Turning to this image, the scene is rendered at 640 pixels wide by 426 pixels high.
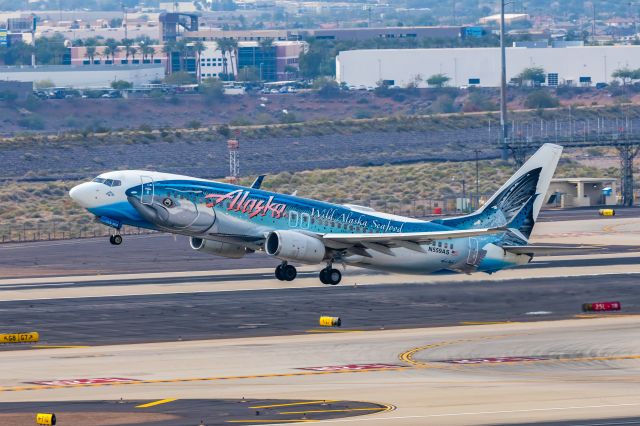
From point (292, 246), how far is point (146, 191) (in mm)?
8299

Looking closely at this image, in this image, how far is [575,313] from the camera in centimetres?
8138

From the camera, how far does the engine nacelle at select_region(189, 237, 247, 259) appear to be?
7975 centimetres

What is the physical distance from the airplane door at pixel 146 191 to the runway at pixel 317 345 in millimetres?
6628

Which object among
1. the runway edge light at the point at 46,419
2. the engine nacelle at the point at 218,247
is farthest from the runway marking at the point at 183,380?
the engine nacelle at the point at 218,247

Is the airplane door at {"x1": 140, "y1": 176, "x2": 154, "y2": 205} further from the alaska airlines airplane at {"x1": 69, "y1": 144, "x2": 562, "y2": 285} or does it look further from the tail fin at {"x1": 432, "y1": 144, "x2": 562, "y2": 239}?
the tail fin at {"x1": 432, "y1": 144, "x2": 562, "y2": 239}

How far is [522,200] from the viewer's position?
277 feet

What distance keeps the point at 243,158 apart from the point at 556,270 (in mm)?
103165

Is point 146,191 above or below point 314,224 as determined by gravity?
above

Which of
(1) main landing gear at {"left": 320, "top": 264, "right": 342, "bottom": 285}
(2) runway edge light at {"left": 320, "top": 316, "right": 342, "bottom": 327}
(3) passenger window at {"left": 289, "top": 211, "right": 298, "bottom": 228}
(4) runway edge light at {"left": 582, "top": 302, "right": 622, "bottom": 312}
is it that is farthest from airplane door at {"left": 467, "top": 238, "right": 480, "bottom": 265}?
(2) runway edge light at {"left": 320, "top": 316, "right": 342, "bottom": 327}

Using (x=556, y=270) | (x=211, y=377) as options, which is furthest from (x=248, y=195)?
(x=556, y=270)

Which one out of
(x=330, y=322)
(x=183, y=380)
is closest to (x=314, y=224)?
(x=330, y=322)

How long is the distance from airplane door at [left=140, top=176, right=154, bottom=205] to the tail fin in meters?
17.8

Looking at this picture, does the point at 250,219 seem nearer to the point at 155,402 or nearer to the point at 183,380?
the point at 183,380

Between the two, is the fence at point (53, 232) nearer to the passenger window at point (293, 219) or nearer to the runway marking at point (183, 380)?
the passenger window at point (293, 219)
